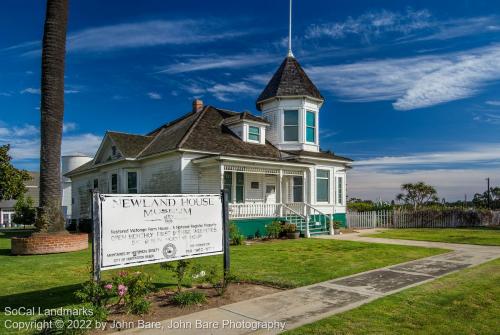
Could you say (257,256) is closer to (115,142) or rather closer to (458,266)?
(458,266)

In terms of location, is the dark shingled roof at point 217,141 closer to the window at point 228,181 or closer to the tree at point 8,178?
the window at point 228,181

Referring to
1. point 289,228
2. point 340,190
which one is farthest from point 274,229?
point 340,190

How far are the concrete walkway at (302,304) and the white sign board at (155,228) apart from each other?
A: 3.89ft

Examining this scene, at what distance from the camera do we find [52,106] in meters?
15.3

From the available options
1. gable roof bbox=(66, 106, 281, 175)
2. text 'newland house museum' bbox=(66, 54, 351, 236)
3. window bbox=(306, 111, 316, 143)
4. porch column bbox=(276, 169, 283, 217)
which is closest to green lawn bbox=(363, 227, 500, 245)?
text 'newland house museum' bbox=(66, 54, 351, 236)

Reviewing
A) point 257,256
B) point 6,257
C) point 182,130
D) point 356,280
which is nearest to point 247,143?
point 182,130

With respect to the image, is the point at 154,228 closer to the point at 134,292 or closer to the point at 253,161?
the point at 134,292

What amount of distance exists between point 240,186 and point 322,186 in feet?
19.9

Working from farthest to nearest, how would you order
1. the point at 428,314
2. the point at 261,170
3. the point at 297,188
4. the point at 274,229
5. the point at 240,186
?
the point at 297,188 → the point at 240,186 → the point at 261,170 → the point at 274,229 → the point at 428,314

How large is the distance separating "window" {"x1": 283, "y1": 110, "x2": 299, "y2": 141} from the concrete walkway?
1553 centimetres

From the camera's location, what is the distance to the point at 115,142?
24.0 m

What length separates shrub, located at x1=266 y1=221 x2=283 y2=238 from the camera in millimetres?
18875

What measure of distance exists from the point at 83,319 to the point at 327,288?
4.63m

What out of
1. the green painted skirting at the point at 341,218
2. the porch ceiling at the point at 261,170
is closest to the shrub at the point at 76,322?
the porch ceiling at the point at 261,170
